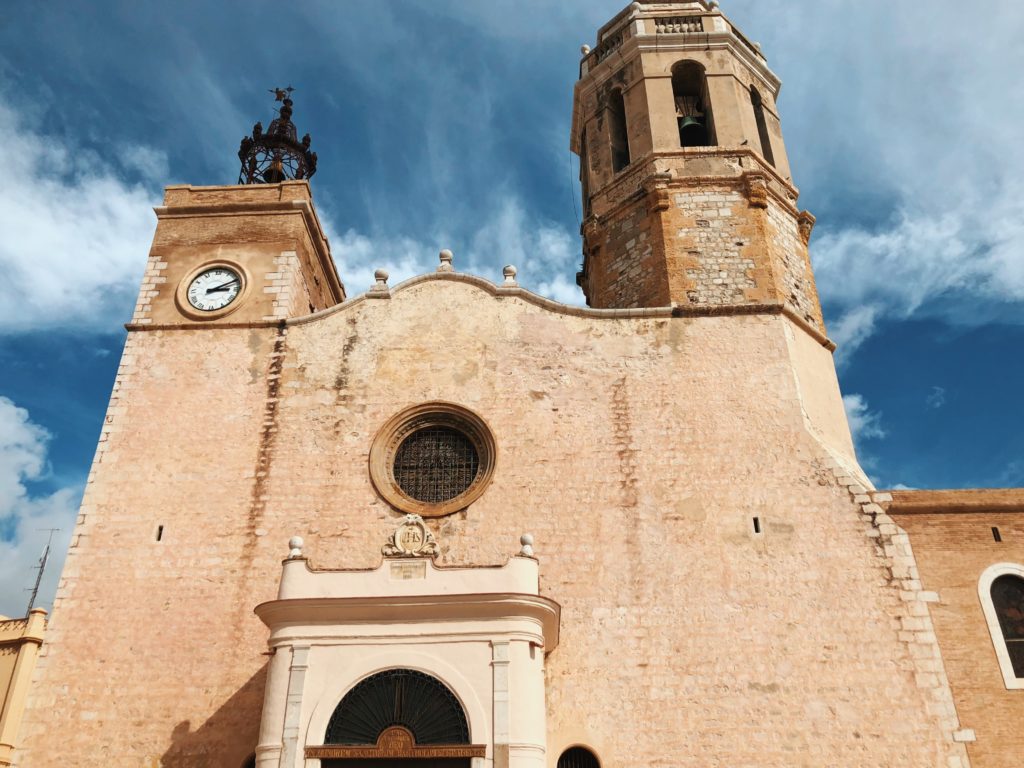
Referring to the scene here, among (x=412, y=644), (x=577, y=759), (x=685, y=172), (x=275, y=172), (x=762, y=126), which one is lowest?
(x=577, y=759)

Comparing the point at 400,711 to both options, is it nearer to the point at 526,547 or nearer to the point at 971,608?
the point at 526,547

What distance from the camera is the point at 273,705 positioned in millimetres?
9055

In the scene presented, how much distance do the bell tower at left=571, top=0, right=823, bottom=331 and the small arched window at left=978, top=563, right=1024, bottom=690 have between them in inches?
185

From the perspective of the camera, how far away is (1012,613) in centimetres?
1055

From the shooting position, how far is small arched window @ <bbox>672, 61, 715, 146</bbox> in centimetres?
1620

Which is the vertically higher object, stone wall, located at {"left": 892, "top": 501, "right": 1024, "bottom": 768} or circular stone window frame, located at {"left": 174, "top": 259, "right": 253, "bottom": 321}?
circular stone window frame, located at {"left": 174, "top": 259, "right": 253, "bottom": 321}

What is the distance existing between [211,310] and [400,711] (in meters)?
7.74

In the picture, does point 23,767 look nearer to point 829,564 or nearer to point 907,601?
point 829,564

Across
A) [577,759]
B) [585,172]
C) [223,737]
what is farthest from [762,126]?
[223,737]

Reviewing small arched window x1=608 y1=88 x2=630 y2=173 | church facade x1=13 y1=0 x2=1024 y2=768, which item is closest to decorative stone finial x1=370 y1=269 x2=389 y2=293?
church facade x1=13 y1=0 x2=1024 y2=768

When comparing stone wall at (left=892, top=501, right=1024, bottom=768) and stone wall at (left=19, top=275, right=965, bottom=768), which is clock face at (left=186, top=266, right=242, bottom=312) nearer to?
stone wall at (left=19, top=275, right=965, bottom=768)

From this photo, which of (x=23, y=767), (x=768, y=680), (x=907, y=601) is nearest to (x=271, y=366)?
(x=23, y=767)

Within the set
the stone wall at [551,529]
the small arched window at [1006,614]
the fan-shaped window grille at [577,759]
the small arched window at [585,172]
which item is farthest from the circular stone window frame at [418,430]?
the small arched window at [1006,614]

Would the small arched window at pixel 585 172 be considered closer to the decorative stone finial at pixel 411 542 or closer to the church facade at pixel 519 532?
the church facade at pixel 519 532
